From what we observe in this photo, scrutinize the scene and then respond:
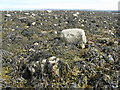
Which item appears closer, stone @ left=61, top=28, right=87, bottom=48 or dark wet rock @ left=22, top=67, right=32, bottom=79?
dark wet rock @ left=22, top=67, right=32, bottom=79

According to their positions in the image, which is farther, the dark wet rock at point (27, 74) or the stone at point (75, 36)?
the stone at point (75, 36)

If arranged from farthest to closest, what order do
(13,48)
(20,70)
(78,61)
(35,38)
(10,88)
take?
(35,38)
(13,48)
(78,61)
(20,70)
(10,88)

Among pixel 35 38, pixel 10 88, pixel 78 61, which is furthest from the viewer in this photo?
pixel 35 38

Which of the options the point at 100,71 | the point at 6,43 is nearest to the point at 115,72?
the point at 100,71

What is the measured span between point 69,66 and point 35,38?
38.9 ft

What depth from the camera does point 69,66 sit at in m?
14.2

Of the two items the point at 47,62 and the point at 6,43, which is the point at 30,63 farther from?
the point at 6,43

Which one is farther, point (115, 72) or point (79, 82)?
point (115, 72)

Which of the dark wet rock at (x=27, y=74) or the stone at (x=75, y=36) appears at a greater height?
the stone at (x=75, y=36)

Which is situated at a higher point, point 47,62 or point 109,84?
point 47,62

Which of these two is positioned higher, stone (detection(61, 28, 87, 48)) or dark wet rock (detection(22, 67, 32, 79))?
stone (detection(61, 28, 87, 48))

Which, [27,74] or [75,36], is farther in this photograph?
[75,36]

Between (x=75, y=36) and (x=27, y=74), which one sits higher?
(x=75, y=36)

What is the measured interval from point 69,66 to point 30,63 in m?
3.34
